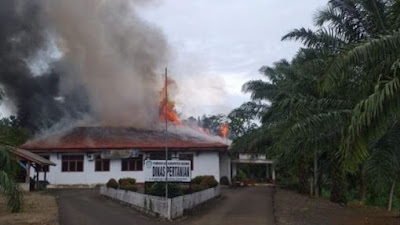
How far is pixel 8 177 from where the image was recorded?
14492mm

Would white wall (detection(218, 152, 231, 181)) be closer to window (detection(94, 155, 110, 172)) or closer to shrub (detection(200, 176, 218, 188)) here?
window (detection(94, 155, 110, 172))

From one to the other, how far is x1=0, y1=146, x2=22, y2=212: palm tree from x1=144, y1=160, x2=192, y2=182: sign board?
261 inches

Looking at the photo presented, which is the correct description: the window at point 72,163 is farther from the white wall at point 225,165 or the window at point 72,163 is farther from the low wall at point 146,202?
the low wall at point 146,202

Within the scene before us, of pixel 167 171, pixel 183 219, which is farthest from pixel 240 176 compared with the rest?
pixel 183 219

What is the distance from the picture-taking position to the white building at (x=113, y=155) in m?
41.5

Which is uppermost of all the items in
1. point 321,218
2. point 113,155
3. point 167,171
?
point 113,155

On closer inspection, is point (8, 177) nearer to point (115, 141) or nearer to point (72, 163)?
point (72, 163)

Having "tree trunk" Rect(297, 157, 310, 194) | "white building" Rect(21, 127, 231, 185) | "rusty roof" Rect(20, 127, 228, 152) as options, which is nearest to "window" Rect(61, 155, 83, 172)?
"white building" Rect(21, 127, 231, 185)

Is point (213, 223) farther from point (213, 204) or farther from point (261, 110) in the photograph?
point (261, 110)

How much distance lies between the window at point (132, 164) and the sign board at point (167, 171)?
2092cm

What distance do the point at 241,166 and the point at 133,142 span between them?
758 inches

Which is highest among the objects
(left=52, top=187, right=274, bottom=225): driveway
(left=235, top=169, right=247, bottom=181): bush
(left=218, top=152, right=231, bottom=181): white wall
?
(left=218, top=152, right=231, bottom=181): white wall

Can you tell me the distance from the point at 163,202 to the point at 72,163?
25921 mm

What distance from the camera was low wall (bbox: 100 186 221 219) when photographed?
59.4 feet
